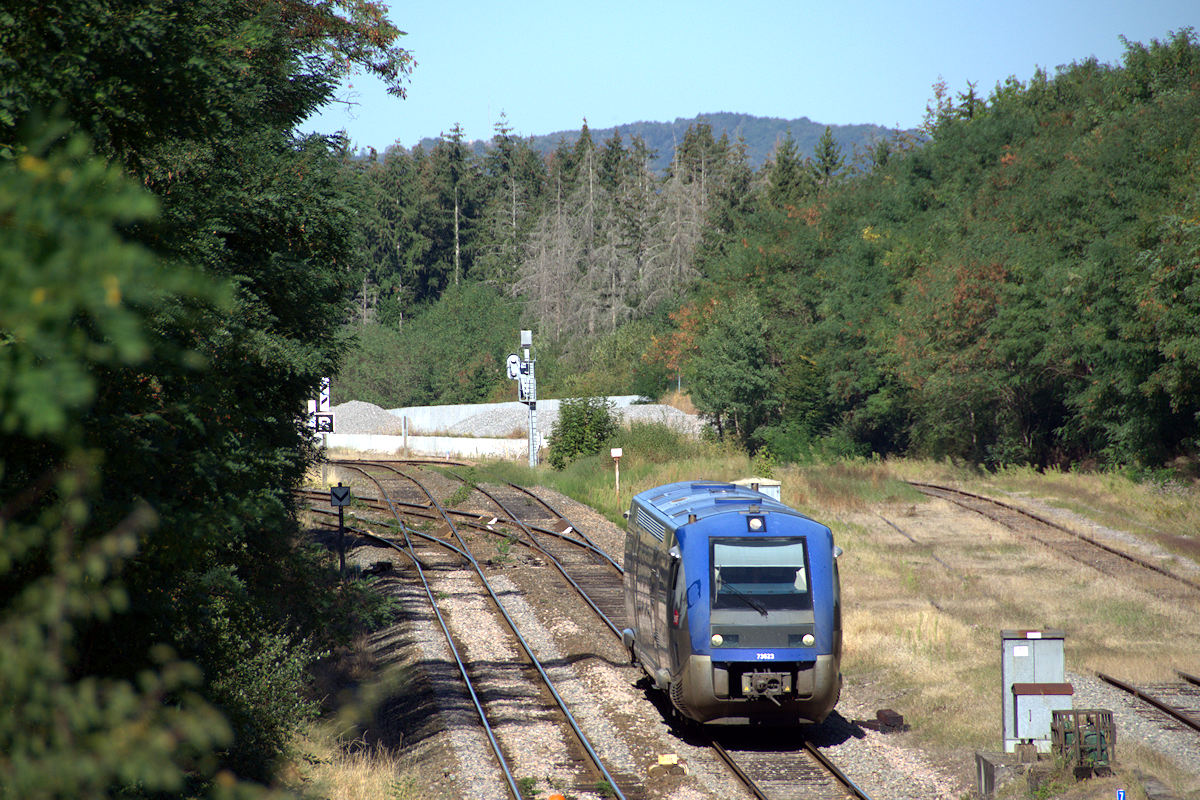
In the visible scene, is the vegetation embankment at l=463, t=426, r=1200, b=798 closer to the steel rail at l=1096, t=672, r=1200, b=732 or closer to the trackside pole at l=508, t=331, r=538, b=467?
the steel rail at l=1096, t=672, r=1200, b=732

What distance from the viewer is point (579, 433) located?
41625mm

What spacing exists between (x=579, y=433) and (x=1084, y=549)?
21.6m

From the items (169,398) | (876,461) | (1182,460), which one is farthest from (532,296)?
(169,398)

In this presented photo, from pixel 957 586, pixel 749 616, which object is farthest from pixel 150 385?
pixel 957 586

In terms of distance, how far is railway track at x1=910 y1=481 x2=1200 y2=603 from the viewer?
20.1 m

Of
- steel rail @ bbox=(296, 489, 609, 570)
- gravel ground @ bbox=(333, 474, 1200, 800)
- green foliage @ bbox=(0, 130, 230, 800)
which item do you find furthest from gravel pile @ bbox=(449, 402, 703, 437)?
green foliage @ bbox=(0, 130, 230, 800)

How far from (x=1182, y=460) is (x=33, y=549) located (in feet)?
119

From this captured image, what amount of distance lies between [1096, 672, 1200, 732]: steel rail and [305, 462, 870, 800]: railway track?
447 centimetres

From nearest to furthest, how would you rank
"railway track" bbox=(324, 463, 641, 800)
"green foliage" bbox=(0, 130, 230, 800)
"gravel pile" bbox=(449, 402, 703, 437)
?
"green foliage" bbox=(0, 130, 230, 800) < "railway track" bbox=(324, 463, 641, 800) < "gravel pile" bbox=(449, 402, 703, 437)

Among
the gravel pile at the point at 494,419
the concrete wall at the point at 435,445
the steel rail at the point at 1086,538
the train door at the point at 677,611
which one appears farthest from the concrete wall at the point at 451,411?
the train door at the point at 677,611

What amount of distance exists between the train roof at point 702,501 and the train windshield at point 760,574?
465 millimetres

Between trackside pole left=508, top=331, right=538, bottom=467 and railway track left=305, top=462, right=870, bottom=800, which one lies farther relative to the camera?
trackside pole left=508, top=331, right=538, bottom=467

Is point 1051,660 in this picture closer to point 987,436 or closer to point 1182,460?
point 1182,460

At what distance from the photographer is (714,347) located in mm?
57344
